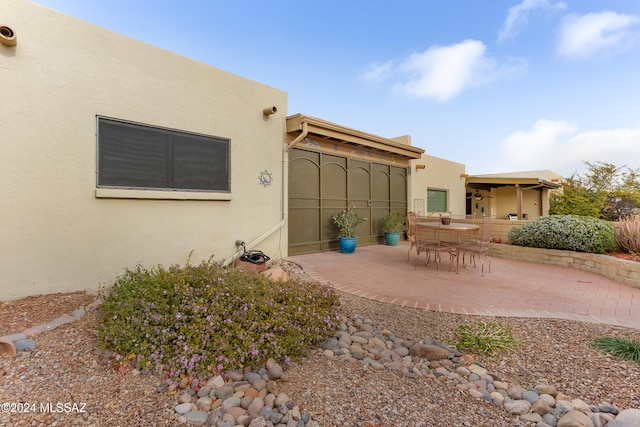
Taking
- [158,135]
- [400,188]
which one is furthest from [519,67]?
[158,135]

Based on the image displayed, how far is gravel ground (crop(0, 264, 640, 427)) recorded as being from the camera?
1844 millimetres

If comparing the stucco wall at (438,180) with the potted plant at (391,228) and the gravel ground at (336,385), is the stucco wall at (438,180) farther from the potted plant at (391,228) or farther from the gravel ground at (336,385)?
the gravel ground at (336,385)

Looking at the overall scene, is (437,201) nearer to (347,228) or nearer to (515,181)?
(515,181)

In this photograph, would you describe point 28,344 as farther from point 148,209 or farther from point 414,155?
point 414,155

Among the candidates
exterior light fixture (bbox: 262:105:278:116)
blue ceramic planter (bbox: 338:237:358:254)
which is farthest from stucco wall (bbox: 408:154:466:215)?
exterior light fixture (bbox: 262:105:278:116)

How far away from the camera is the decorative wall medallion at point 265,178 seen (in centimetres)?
638

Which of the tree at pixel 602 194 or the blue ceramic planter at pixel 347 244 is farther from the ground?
the tree at pixel 602 194

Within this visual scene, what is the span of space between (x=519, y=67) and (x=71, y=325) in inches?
476

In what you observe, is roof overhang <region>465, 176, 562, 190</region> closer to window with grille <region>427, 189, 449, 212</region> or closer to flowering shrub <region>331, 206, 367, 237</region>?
window with grille <region>427, 189, 449, 212</region>

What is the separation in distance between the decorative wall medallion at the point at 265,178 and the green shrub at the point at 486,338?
4656 mm

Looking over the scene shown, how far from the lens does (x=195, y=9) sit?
6.48m

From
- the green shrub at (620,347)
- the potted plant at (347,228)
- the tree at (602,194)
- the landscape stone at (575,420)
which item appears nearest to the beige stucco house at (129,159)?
the potted plant at (347,228)

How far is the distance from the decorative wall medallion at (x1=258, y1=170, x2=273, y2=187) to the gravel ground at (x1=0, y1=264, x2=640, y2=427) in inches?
157

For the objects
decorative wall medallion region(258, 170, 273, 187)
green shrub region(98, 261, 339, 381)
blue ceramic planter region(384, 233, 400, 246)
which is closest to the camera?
green shrub region(98, 261, 339, 381)
